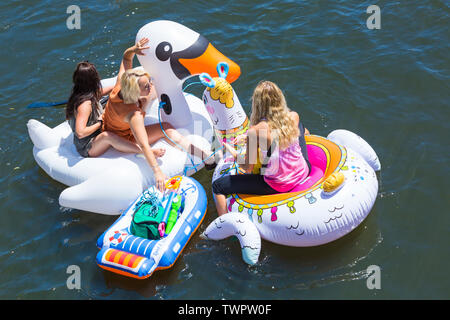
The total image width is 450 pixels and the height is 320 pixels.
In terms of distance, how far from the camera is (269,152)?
468cm

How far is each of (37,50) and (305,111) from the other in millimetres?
4786

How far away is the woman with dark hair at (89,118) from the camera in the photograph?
525 cm

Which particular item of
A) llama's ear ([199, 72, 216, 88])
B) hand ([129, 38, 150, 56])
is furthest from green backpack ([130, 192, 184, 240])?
hand ([129, 38, 150, 56])

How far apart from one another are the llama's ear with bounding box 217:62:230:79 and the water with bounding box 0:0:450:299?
1375 millimetres

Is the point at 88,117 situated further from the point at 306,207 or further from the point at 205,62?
the point at 306,207

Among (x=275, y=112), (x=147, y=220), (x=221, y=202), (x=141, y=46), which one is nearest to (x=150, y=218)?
(x=147, y=220)

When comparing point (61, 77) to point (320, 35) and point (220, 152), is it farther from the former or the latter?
point (320, 35)

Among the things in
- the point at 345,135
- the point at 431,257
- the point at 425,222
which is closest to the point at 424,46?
the point at 345,135

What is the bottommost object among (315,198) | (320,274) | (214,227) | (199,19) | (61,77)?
(320,274)

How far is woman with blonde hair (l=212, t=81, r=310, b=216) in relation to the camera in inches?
178

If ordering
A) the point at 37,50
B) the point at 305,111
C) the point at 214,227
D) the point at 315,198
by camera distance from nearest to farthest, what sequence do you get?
the point at 315,198 → the point at 214,227 → the point at 305,111 → the point at 37,50

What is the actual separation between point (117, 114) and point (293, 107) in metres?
2.65

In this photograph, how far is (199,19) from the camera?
27.2 ft

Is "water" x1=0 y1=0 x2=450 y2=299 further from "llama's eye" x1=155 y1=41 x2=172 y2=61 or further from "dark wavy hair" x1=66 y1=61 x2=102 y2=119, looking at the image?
"llama's eye" x1=155 y1=41 x2=172 y2=61
